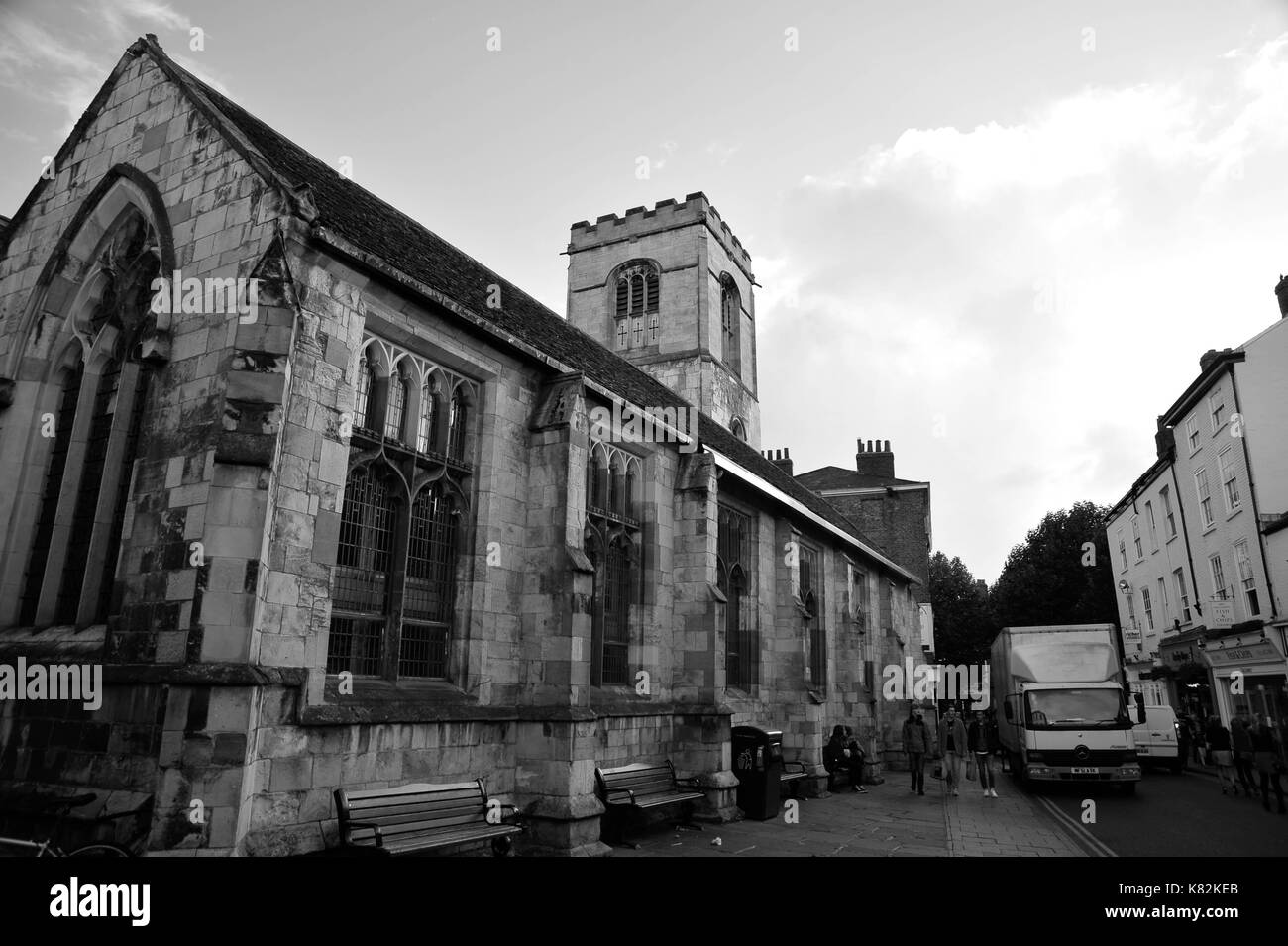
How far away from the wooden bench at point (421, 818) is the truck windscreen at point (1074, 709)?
13.8 meters

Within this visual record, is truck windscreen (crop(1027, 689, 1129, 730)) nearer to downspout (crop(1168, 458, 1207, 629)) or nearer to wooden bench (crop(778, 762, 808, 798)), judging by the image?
wooden bench (crop(778, 762, 808, 798))

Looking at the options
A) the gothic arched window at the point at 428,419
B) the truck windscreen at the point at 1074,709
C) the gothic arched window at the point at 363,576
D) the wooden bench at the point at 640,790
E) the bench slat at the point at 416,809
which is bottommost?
the wooden bench at the point at 640,790

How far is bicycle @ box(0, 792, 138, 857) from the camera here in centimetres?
624

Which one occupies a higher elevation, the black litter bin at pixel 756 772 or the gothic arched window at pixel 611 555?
the gothic arched window at pixel 611 555

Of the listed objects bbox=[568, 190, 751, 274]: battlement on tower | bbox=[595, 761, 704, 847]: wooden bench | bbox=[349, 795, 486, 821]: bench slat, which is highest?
bbox=[568, 190, 751, 274]: battlement on tower

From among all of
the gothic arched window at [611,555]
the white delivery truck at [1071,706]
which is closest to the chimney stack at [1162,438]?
the white delivery truck at [1071,706]

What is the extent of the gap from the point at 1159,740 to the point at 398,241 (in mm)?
25503

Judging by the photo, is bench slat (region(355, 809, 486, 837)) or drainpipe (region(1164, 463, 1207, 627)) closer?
bench slat (region(355, 809, 486, 837))

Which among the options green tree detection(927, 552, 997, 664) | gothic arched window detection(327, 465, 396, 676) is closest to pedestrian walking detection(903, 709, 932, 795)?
gothic arched window detection(327, 465, 396, 676)

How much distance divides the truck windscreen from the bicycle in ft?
59.2

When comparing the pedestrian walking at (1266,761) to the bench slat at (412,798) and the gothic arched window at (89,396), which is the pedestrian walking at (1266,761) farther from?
the gothic arched window at (89,396)

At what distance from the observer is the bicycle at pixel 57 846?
20.5 feet
